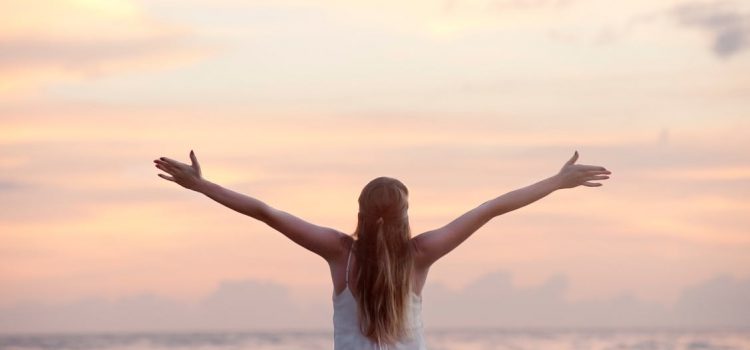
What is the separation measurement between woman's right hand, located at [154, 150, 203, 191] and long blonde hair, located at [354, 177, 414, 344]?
77 centimetres

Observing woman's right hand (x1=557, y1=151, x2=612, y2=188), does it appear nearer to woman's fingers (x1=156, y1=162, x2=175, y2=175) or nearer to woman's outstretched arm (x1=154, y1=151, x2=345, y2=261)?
woman's outstretched arm (x1=154, y1=151, x2=345, y2=261)

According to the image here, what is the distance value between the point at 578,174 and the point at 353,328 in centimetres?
136

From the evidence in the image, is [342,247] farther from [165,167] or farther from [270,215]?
[165,167]

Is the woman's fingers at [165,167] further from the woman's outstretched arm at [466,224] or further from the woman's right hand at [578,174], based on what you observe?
the woman's right hand at [578,174]

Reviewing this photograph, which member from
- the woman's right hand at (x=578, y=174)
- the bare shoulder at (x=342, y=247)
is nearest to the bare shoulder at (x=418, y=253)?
the bare shoulder at (x=342, y=247)

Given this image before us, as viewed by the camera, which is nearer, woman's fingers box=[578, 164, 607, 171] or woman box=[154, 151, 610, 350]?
woman box=[154, 151, 610, 350]

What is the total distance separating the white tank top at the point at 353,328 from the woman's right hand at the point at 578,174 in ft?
3.15

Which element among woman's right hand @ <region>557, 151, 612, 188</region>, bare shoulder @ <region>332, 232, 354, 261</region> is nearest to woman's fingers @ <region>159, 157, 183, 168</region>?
bare shoulder @ <region>332, 232, 354, 261</region>

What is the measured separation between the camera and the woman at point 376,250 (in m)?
6.08

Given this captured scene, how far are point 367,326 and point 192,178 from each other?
106cm

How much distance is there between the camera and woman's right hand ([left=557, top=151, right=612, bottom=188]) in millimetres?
6527

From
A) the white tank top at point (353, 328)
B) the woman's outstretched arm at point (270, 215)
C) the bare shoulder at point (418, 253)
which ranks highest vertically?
the woman's outstretched arm at point (270, 215)

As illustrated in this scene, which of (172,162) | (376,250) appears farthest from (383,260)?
(172,162)

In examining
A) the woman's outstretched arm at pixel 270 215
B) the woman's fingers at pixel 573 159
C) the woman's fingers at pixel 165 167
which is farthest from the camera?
the woman's fingers at pixel 573 159
